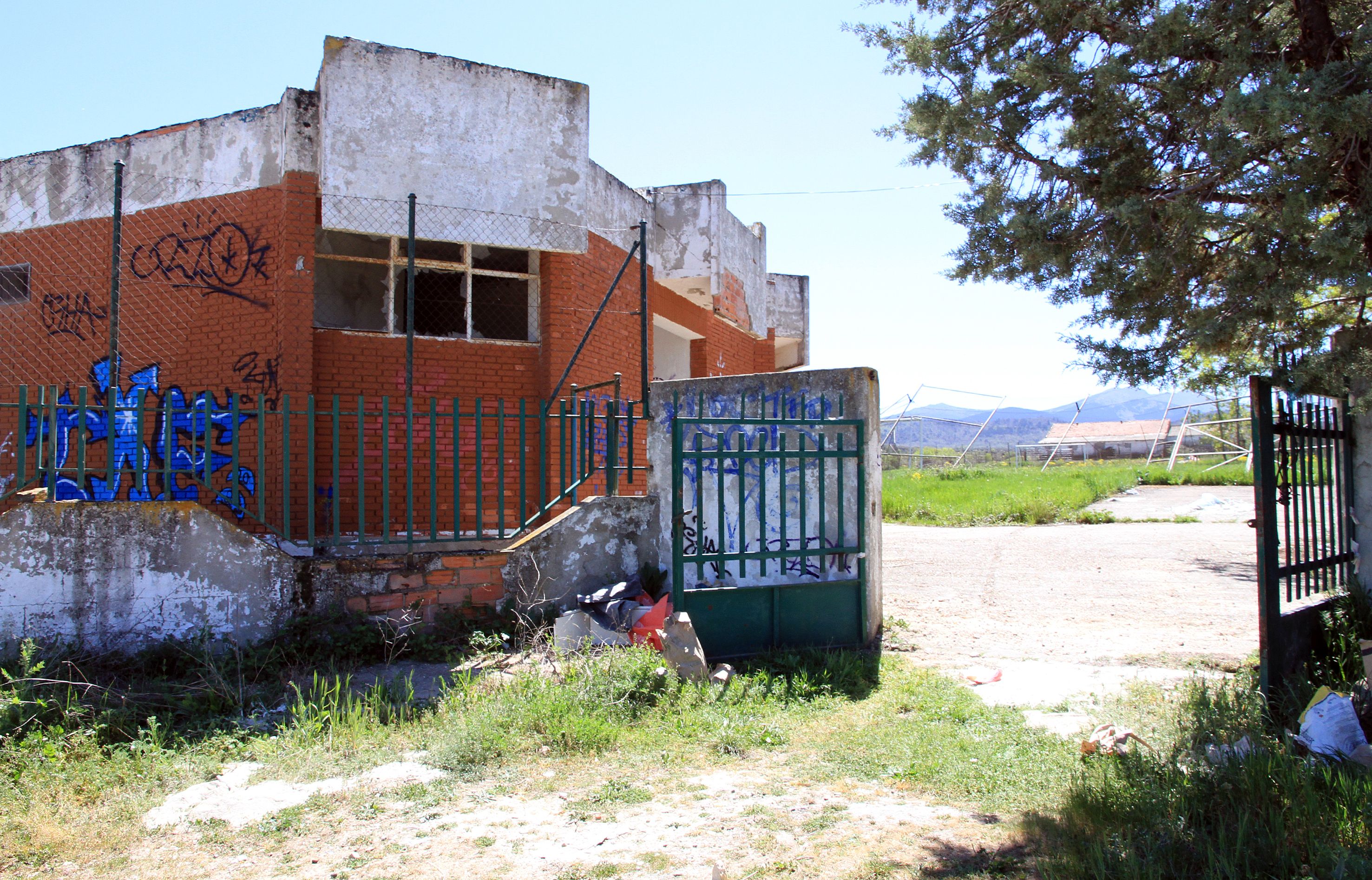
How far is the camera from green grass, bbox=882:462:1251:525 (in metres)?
16.7

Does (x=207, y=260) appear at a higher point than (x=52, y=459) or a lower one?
higher

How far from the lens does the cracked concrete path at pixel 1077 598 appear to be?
21.1 feet

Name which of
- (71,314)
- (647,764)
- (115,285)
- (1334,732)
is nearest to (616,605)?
(647,764)

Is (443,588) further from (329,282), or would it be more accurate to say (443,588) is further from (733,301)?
(733,301)

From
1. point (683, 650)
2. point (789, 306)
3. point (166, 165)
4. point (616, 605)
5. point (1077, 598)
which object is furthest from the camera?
point (789, 306)

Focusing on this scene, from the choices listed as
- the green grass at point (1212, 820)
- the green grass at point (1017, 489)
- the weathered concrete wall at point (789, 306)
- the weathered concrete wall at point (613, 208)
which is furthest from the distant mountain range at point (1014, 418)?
the green grass at point (1212, 820)

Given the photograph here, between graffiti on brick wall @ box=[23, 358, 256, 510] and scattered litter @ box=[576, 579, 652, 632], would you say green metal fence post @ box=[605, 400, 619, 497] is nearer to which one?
scattered litter @ box=[576, 579, 652, 632]

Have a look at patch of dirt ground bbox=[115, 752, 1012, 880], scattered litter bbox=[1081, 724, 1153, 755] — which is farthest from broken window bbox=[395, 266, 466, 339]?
scattered litter bbox=[1081, 724, 1153, 755]

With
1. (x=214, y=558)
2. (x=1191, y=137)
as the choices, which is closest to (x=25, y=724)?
(x=214, y=558)

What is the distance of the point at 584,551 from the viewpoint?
21.8ft

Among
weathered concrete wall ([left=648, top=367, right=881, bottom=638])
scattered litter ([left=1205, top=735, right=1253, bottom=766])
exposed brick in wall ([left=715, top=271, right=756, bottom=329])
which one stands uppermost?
exposed brick in wall ([left=715, top=271, right=756, bottom=329])

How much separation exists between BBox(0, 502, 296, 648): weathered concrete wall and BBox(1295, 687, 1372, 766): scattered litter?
5655 mm

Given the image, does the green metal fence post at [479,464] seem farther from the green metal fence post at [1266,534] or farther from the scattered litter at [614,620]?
the green metal fence post at [1266,534]

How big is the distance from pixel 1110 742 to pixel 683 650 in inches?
96.4
